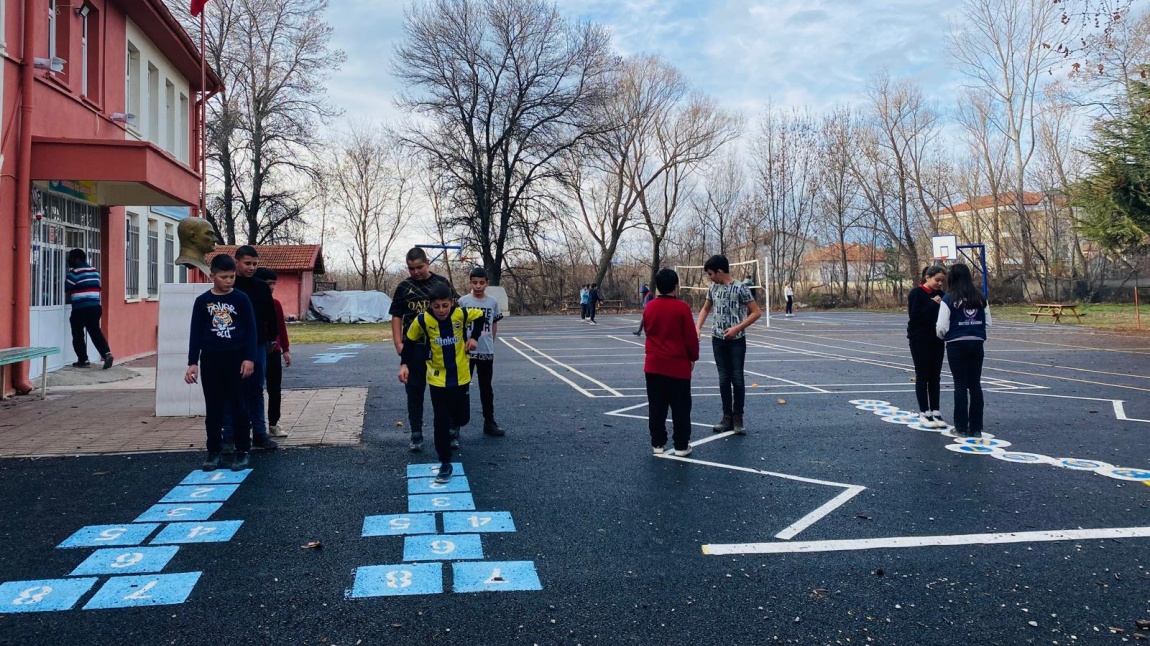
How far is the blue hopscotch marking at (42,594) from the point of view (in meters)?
3.60

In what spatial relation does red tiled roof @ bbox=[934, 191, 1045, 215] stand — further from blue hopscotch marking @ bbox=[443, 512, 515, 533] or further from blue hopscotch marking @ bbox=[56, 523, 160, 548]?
blue hopscotch marking @ bbox=[56, 523, 160, 548]

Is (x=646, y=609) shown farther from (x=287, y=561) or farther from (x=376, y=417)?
(x=376, y=417)

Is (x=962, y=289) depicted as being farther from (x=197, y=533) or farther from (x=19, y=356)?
(x=19, y=356)

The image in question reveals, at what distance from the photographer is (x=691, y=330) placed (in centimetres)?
697

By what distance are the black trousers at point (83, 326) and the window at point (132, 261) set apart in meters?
3.39

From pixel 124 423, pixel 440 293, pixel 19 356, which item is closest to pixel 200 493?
pixel 440 293

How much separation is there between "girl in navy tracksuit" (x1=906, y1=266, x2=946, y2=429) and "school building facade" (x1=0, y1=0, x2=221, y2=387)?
10214mm

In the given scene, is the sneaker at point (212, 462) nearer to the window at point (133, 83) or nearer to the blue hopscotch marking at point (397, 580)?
the blue hopscotch marking at point (397, 580)

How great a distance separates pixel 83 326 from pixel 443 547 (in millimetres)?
10925

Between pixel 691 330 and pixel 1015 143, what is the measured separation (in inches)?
1978

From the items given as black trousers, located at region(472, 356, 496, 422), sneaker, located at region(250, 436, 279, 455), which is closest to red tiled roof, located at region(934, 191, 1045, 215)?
black trousers, located at region(472, 356, 496, 422)

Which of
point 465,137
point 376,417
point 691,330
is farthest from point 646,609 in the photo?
point 465,137

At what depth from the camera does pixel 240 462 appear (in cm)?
643

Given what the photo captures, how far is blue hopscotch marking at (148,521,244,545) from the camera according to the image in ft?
15.1
